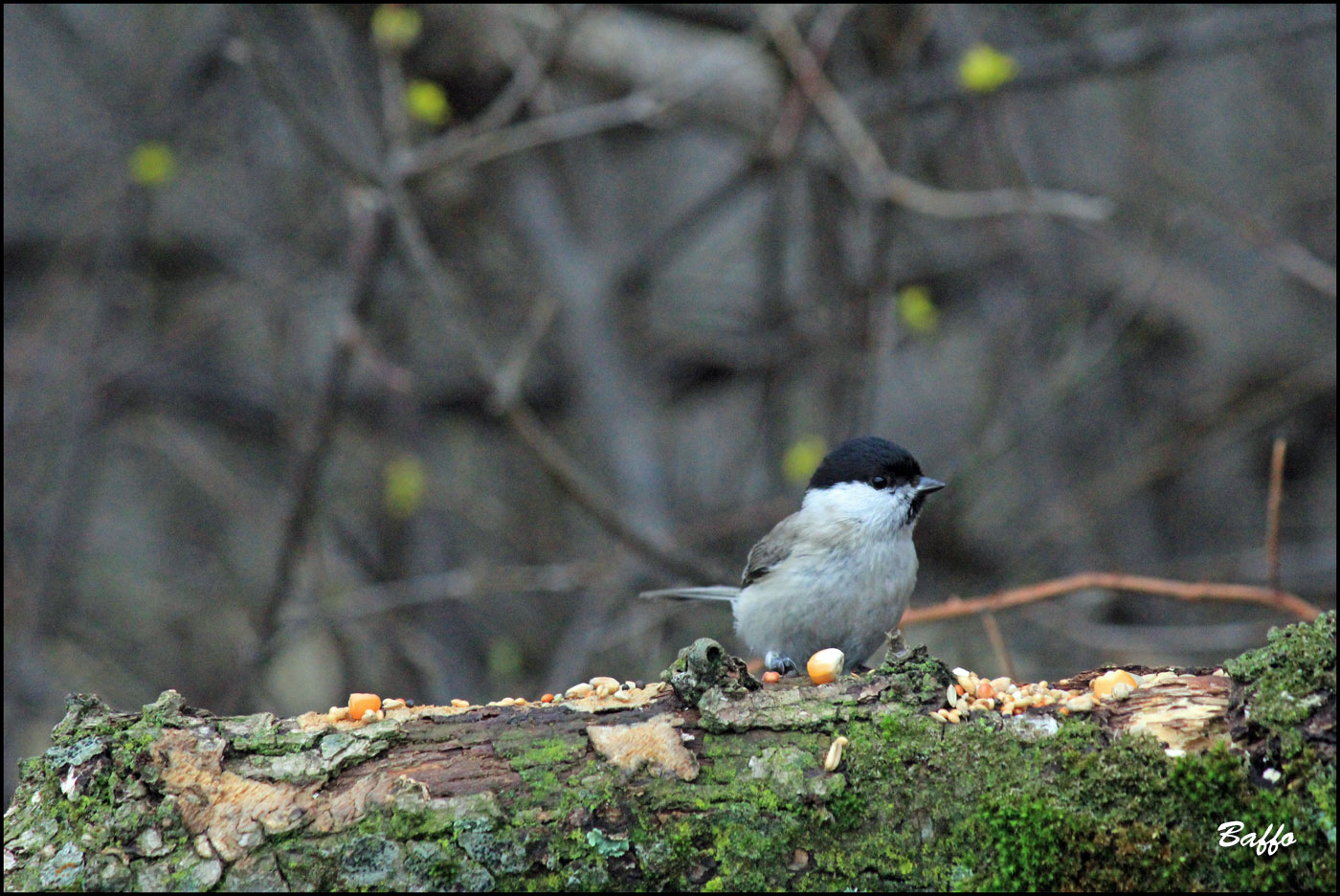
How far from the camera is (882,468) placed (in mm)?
3271

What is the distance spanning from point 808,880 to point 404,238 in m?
2.89

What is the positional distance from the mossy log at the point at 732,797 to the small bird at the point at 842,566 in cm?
127

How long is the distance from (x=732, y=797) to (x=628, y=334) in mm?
3947

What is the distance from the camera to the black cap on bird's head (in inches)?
129

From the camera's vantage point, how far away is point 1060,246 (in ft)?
17.9

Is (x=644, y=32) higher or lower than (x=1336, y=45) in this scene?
higher

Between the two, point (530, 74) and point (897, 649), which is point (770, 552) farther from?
point (530, 74)

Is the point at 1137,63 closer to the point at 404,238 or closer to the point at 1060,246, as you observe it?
the point at 1060,246

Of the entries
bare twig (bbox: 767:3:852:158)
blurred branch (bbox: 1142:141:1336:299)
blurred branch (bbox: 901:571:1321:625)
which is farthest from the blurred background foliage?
blurred branch (bbox: 901:571:1321:625)

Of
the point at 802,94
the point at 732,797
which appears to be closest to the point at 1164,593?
the point at 732,797

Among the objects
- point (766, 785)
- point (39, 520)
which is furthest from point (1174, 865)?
point (39, 520)

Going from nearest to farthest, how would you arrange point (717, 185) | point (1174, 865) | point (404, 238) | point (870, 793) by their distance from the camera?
point (1174, 865)
point (870, 793)
point (404, 238)
point (717, 185)

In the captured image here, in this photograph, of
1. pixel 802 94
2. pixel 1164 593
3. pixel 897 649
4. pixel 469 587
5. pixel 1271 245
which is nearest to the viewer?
pixel 897 649

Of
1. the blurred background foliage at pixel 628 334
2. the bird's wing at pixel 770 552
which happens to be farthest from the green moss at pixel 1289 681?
the blurred background foliage at pixel 628 334
